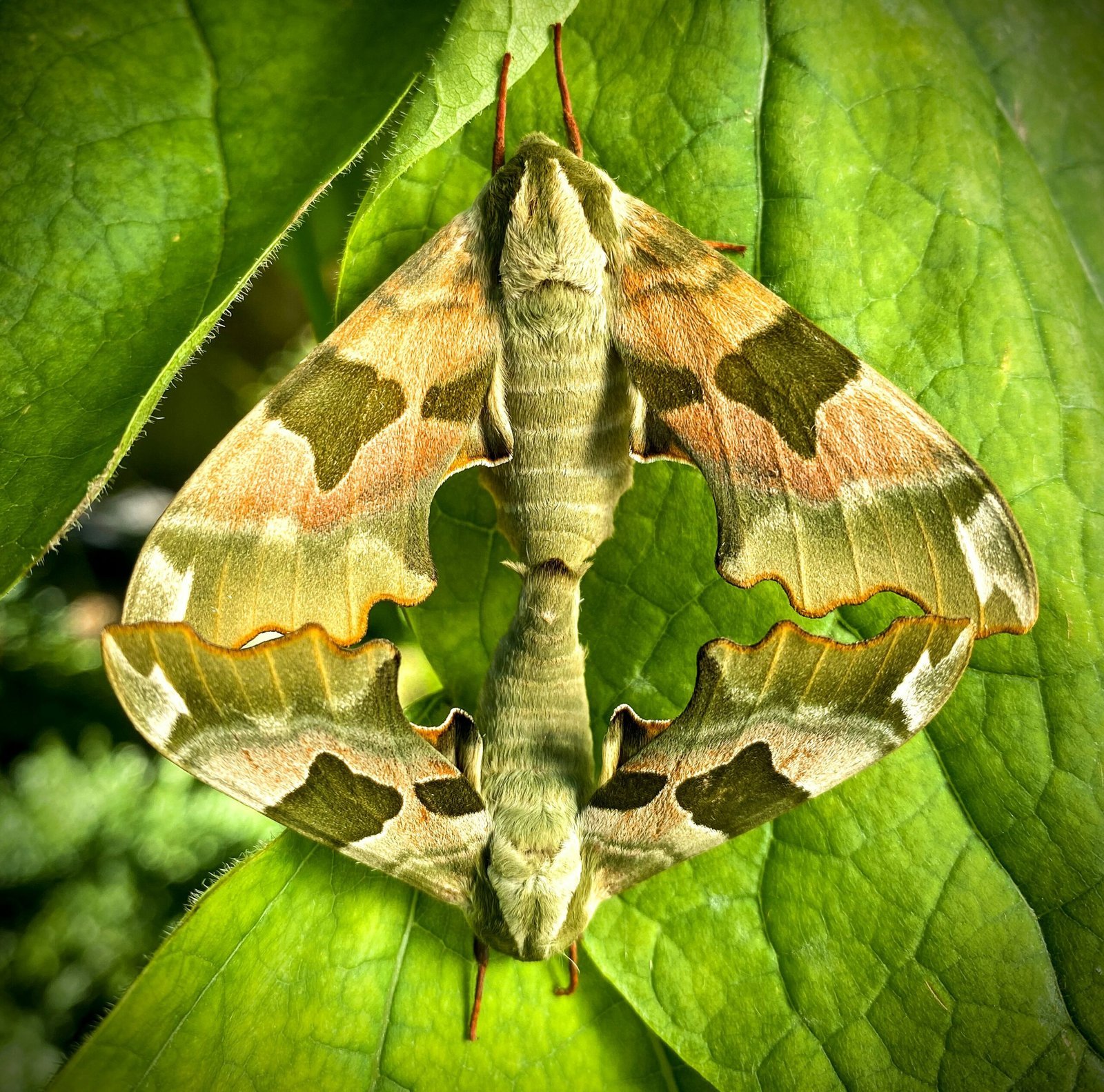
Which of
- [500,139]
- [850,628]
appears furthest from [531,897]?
[500,139]

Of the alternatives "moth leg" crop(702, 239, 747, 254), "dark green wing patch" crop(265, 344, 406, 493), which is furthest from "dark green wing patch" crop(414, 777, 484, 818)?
"moth leg" crop(702, 239, 747, 254)

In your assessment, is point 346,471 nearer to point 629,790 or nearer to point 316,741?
point 316,741

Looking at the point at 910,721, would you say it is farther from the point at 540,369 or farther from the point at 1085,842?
the point at 540,369

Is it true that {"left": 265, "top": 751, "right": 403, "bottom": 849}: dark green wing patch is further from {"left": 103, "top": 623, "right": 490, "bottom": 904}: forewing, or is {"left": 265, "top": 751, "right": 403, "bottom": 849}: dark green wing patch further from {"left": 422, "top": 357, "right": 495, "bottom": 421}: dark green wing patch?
{"left": 422, "top": 357, "right": 495, "bottom": 421}: dark green wing patch

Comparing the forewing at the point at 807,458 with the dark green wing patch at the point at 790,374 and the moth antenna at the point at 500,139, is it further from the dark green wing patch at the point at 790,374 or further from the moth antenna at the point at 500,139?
the moth antenna at the point at 500,139

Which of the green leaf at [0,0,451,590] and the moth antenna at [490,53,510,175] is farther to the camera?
the moth antenna at [490,53,510,175]
